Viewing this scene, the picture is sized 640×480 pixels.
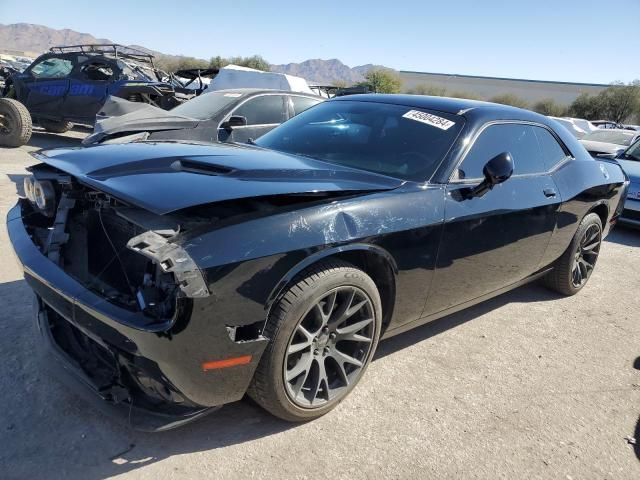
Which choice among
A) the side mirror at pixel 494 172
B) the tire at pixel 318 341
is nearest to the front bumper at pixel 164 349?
the tire at pixel 318 341

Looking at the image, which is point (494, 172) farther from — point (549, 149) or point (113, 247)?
point (113, 247)

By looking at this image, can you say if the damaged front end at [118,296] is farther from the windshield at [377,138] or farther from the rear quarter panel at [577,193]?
the rear quarter panel at [577,193]

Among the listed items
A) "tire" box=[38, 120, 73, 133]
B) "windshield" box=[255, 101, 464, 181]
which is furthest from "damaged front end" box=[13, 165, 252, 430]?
"tire" box=[38, 120, 73, 133]

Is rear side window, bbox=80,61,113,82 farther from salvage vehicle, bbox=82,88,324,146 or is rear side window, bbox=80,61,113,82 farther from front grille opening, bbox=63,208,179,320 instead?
front grille opening, bbox=63,208,179,320

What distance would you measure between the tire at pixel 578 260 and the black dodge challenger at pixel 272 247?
0.86m

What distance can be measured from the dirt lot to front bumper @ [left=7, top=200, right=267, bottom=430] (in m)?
0.28

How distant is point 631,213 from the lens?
7336 millimetres

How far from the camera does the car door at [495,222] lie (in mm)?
2920

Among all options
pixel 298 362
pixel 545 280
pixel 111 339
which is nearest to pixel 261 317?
pixel 298 362

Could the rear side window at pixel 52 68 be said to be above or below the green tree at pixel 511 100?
above

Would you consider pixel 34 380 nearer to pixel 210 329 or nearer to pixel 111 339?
pixel 111 339

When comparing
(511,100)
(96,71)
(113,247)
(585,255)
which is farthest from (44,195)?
(511,100)

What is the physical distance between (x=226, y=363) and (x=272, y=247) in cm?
51

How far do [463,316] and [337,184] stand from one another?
6.59ft
